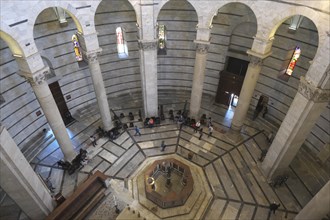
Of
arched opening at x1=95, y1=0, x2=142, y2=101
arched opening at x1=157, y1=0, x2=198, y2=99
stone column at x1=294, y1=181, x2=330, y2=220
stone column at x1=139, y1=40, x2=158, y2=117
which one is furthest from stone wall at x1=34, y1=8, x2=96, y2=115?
stone column at x1=294, y1=181, x2=330, y2=220

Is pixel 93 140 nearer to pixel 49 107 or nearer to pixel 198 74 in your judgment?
pixel 49 107

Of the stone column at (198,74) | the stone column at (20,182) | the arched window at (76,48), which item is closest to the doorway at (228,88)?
the stone column at (198,74)

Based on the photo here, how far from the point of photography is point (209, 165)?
16562mm

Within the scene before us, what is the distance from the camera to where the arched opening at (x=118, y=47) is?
18.0m

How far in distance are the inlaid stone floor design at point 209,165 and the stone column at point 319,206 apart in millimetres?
2388

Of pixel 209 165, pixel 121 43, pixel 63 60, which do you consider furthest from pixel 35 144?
pixel 209 165

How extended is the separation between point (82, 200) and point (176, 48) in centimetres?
A: 1363

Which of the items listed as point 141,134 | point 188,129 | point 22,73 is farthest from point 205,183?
point 22,73

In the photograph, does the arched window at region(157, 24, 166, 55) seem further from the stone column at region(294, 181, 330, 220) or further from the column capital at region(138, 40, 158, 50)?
the stone column at region(294, 181, 330, 220)

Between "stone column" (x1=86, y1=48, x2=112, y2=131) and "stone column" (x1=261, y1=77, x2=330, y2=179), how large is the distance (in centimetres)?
1141

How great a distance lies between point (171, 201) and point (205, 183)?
278 cm

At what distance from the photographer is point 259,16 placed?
13.4 meters

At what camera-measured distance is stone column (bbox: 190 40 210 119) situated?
16.1 m

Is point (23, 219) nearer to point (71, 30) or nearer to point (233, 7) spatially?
point (71, 30)
